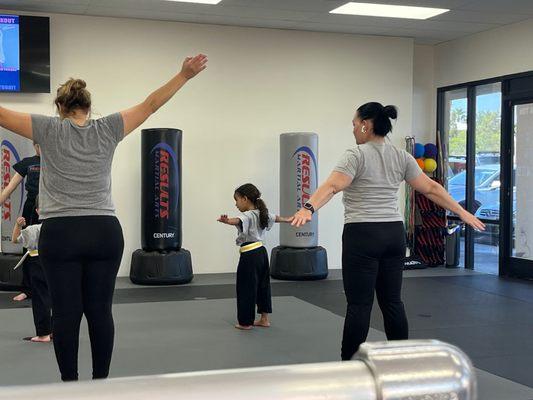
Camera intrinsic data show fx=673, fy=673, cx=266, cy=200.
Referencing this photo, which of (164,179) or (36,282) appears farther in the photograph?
(164,179)

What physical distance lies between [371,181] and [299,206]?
4133 millimetres

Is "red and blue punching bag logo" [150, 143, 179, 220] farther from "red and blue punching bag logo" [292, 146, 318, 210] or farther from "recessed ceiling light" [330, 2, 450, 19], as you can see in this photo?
"recessed ceiling light" [330, 2, 450, 19]

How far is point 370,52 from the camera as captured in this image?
27.9 feet

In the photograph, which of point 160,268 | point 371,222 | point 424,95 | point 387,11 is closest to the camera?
point 371,222

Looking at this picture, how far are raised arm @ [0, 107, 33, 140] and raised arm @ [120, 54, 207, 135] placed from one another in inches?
14.1

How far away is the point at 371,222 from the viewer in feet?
10.9

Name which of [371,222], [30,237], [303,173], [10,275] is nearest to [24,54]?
[10,275]

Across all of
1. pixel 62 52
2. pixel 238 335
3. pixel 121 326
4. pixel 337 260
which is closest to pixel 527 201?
pixel 337 260

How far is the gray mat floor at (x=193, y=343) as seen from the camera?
3.77 meters

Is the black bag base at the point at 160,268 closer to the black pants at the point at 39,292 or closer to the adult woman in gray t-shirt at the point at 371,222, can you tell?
the black pants at the point at 39,292

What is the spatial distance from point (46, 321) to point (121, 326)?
69 cm

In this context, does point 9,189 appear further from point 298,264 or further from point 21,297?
point 298,264

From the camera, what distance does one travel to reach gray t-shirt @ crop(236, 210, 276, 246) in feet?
15.8

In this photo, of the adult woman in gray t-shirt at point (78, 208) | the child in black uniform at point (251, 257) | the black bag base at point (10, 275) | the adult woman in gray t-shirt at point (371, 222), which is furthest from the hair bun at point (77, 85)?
the black bag base at point (10, 275)
